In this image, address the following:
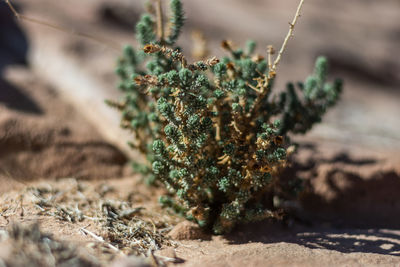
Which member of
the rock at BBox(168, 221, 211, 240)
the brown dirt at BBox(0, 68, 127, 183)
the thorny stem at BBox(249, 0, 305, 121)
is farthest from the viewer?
the brown dirt at BBox(0, 68, 127, 183)

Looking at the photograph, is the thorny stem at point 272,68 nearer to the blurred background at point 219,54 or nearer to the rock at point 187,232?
the rock at point 187,232

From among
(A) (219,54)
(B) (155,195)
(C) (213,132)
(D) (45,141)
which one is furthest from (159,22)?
(A) (219,54)

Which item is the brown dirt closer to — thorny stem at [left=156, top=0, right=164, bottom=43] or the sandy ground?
the sandy ground

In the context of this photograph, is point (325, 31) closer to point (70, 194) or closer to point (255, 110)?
point (255, 110)

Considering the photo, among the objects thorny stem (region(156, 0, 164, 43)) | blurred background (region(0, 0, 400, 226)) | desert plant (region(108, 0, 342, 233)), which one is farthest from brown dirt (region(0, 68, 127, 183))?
thorny stem (region(156, 0, 164, 43))

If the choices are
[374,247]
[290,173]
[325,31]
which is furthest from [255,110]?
[325,31]

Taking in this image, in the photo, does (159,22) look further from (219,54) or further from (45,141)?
(219,54)
